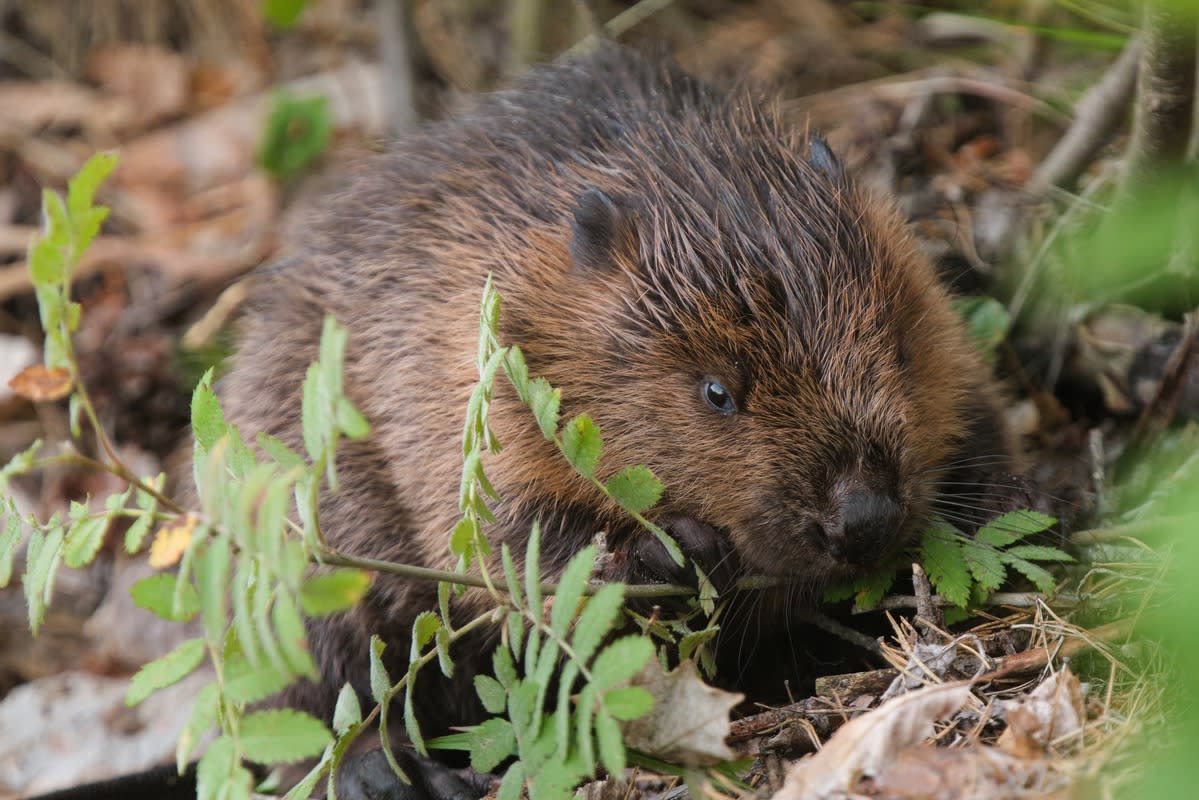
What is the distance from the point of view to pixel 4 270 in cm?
705

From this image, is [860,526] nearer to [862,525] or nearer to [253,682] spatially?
[862,525]

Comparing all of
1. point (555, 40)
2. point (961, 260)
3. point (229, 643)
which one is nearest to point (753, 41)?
point (555, 40)

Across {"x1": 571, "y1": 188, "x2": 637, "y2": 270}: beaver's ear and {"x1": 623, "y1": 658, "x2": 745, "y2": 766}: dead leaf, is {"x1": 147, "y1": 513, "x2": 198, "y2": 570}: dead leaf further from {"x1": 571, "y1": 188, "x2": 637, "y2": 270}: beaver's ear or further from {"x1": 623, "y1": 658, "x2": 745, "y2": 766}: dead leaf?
{"x1": 571, "y1": 188, "x2": 637, "y2": 270}: beaver's ear

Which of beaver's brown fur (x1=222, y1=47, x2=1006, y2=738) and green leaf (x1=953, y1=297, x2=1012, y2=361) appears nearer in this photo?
beaver's brown fur (x1=222, y1=47, x2=1006, y2=738)

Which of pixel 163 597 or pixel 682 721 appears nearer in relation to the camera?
pixel 163 597

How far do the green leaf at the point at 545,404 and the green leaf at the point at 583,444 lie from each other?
0.15ft

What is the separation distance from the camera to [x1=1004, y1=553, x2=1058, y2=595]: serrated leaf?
336cm

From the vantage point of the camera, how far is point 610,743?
8.11 feet

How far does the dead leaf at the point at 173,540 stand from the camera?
2521 millimetres

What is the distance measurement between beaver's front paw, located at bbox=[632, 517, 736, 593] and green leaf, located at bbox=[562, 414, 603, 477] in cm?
54

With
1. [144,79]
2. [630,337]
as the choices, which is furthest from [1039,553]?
[144,79]

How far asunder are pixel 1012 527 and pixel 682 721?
4.10 feet

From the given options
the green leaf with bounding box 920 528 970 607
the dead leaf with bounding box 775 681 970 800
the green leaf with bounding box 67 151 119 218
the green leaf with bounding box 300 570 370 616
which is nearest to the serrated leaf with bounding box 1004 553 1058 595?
the green leaf with bounding box 920 528 970 607

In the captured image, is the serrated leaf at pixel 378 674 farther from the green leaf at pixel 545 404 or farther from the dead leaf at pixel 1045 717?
the dead leaf at pixel 1045 717
